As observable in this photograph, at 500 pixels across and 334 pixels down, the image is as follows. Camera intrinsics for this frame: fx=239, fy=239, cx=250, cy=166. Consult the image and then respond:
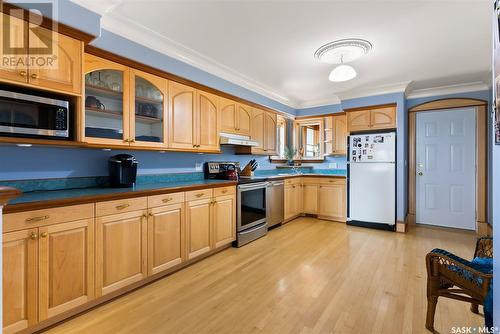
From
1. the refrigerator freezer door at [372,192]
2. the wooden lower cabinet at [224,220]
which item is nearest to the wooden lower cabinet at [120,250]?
the wooden lower cabinet at [224,220]

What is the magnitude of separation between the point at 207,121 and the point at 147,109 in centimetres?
82

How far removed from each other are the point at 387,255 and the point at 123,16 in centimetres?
390

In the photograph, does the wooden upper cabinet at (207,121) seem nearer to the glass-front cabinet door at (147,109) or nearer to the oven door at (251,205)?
the glass-front cabinet door at (147,109)

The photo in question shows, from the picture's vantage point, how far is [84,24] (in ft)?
6.21

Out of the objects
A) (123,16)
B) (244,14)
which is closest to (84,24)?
(123,16)

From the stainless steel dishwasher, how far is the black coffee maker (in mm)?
2129

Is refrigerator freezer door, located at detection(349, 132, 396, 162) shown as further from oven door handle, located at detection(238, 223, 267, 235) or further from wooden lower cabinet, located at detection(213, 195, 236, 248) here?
wooden lower cabinet, located at detection(213, 195, 236, 248)

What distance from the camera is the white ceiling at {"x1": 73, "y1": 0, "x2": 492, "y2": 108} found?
206 cm

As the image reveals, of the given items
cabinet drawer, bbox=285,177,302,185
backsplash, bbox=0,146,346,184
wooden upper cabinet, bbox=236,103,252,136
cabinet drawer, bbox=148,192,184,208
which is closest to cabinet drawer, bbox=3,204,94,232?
cabinet drawer, bbox=148,192,184,208

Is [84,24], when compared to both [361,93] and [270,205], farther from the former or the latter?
[361,93]

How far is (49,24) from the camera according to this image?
5.77ft

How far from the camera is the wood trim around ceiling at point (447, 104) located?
396 cm

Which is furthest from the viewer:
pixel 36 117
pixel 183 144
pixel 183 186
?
pixel 183 144

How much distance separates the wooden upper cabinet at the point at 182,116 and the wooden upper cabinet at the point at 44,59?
962mm
